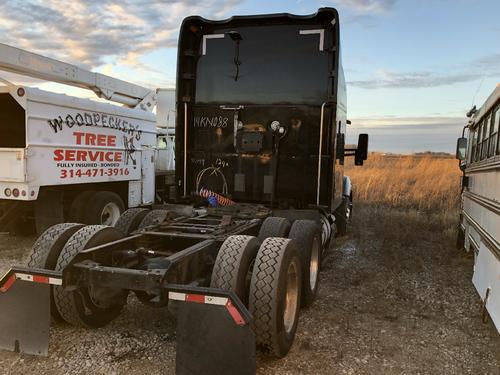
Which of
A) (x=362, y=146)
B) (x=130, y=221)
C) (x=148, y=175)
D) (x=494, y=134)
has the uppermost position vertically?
(x=494, y=134)

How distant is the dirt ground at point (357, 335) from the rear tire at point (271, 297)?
243 millimetres

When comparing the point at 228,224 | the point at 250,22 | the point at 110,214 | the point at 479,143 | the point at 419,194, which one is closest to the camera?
the point at 228,224

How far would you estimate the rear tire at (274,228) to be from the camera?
5.22m

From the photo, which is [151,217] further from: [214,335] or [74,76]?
[74,76]

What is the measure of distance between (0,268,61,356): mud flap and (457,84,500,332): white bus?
12.5 feet

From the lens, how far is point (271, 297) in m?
3.60

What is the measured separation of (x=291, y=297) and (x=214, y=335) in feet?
4.22

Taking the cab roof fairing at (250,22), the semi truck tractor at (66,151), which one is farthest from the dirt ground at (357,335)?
the cab roof fairing at (250,22)

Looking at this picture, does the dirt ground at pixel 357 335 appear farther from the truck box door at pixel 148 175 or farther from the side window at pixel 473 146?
the truck box door at pixel 148 175

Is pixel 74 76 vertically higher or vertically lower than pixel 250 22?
lower

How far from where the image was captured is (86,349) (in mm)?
3994

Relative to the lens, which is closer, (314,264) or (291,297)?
(291,297)

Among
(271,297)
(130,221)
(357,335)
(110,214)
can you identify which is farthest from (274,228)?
(110,214)

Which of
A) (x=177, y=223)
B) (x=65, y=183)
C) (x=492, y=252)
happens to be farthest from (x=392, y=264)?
(x=65, y=183)
